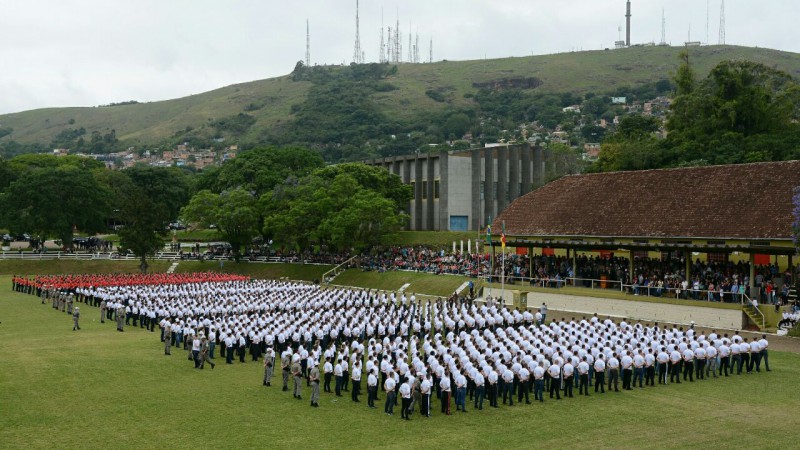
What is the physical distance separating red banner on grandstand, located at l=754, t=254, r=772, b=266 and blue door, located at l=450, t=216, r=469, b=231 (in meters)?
28.8

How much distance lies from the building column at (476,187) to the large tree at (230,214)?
54.5 ft

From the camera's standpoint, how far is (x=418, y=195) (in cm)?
6131

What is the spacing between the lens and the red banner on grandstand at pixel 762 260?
104 feet

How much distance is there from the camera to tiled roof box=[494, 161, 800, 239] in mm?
30297

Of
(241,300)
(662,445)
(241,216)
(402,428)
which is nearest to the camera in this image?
(662,445)

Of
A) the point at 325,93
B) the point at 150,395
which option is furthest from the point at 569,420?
the point at 325,93

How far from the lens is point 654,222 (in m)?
33.2

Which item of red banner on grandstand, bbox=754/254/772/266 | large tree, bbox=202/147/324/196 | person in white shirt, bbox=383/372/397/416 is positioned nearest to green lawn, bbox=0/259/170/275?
large tree, bbox=202/147/324/196

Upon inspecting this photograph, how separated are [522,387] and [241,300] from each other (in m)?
16.8

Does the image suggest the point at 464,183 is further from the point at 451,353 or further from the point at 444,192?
the point at 451,353

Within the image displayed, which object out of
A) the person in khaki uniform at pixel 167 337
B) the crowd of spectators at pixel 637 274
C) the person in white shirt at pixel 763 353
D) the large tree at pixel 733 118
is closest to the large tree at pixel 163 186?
the crowd of spectators at pixel 637 274

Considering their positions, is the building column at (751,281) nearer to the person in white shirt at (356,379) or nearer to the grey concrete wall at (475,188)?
the person in white shirt at (356,379)

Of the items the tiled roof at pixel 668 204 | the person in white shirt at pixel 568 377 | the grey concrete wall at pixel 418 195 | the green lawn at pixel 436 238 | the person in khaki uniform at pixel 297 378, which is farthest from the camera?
the grey concrete wall at pixel 418 195

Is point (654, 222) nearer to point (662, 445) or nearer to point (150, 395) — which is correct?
point (662, 445)
